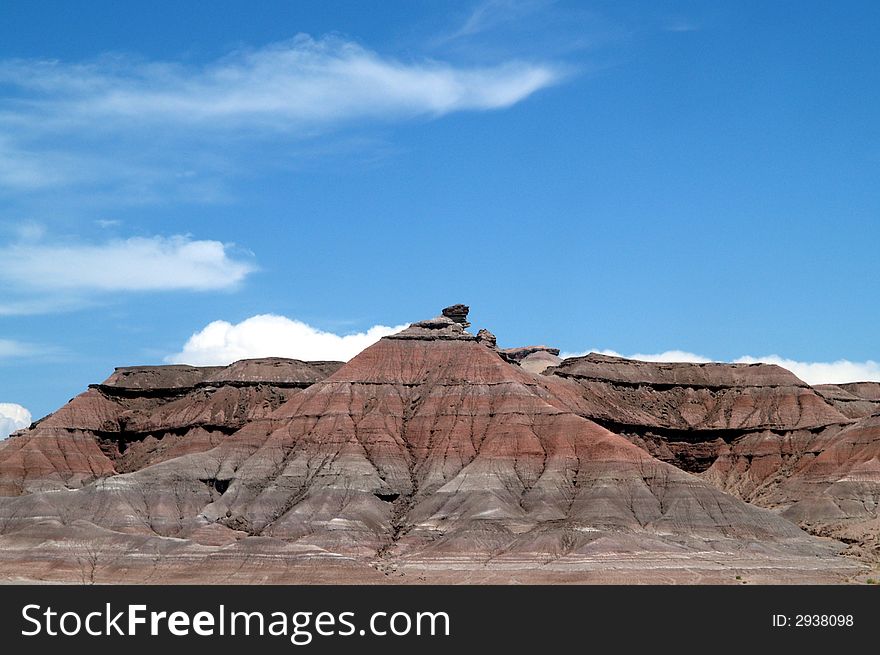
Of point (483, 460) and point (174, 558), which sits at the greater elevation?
point (483, 460)

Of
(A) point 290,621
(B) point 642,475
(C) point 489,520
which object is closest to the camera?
(A) point 290,621

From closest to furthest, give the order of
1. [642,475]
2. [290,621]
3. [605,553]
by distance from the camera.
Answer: [290,621] < [605,553] < [642,475]

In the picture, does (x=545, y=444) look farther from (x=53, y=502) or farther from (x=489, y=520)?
(x=53, y=502)

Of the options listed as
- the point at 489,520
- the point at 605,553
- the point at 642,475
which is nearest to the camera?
the point at 605,553

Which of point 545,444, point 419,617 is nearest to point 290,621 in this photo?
point 419,617

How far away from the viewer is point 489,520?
176250mm

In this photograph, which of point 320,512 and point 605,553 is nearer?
point 605,553

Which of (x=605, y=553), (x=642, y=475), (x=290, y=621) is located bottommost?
(x=290, y=621)

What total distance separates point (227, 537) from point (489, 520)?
3229 cm

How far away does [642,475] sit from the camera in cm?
18862

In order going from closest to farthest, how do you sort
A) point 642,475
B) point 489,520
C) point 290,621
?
point 290,621
point 489,520
point 642,475

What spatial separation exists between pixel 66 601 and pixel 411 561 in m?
87.7

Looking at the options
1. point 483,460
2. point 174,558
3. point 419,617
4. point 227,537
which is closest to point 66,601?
point 419,617

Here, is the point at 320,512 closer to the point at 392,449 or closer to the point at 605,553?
the point at 392,449
